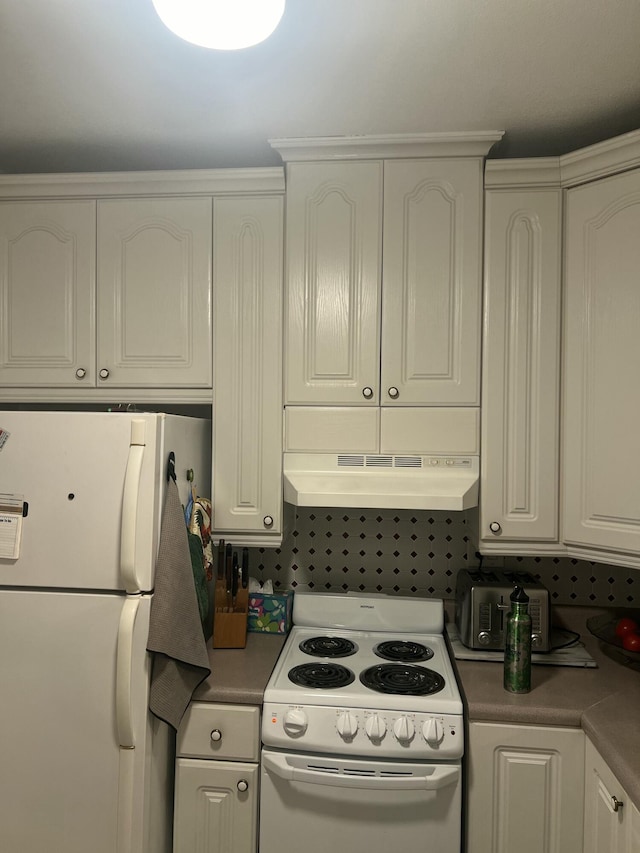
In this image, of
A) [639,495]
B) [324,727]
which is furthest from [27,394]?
[639,495]

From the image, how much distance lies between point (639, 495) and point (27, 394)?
2073 mm

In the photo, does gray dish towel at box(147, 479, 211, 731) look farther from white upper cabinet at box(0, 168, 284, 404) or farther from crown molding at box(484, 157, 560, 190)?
crown molding at box(484, 157, 560, 190)

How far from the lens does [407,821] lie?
Answer: 1.60 meters

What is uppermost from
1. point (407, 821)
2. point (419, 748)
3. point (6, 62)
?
point (6, 62)

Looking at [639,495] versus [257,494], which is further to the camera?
[257,494]

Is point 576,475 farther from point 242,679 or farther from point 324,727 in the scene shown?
point 242,679

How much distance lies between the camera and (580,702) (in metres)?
1.64

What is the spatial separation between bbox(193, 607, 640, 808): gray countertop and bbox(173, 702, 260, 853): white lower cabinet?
61mm

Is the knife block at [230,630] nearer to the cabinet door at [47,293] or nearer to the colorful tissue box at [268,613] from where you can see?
the colorful tissue box at [268,613]

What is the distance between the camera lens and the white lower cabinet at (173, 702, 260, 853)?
5.53 ft

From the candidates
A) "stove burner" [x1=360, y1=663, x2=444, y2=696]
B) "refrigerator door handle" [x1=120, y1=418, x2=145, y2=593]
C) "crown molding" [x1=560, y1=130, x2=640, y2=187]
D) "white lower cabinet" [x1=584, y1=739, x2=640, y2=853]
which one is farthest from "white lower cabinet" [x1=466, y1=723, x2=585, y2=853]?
"crown molding" [x1=560, y1=130, x2=640, y2=187]

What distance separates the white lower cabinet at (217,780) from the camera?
1.69 metres

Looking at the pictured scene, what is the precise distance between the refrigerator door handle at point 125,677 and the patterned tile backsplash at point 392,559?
2.72 feet

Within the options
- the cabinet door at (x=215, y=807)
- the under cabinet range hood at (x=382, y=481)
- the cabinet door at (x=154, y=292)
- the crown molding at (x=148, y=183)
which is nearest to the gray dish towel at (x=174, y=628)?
the cabinet door at (x=215, y=807)
